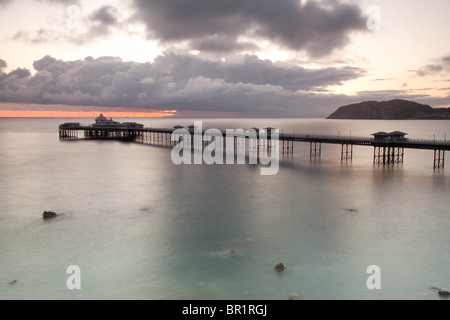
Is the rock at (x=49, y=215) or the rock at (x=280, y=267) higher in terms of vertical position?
the rock at (x=49, y=215)


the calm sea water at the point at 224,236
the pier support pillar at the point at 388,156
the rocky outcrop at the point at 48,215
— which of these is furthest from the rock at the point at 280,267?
the pier support pillar at the point at 388,156

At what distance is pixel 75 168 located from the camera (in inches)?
2343

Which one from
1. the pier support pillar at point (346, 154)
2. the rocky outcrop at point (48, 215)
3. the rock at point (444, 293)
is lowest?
the rock at point (444, 293)

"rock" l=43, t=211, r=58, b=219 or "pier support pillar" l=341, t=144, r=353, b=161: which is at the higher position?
"pier support pillar" l=341, t=144, r=353, b=161

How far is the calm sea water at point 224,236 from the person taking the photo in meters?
19.5

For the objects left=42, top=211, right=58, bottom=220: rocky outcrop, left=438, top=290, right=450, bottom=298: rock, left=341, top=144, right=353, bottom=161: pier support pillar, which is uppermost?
left=341, top=144, right=353, bottom=161: pier support pillar

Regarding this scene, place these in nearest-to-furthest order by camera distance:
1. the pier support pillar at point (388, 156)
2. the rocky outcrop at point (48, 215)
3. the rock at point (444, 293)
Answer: the rock at point (444, 293), the rocky outcrop at point (48, 215), the pier support pillar at point (388, 156)

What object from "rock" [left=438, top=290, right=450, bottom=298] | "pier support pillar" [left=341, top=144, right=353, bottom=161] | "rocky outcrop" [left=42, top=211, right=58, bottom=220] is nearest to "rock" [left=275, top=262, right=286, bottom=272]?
"rock" [left=438, top=290, right=450, bottom=298]

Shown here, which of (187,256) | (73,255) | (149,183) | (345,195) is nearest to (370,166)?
(345,195)

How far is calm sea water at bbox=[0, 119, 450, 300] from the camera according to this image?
1952 cm

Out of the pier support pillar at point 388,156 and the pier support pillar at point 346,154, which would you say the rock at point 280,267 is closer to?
the pier support pillar at point 388,156

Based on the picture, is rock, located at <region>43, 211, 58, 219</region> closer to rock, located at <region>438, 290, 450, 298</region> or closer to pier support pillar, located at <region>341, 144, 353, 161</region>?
rock, located at <region>438, 290, 450, 298</region>
